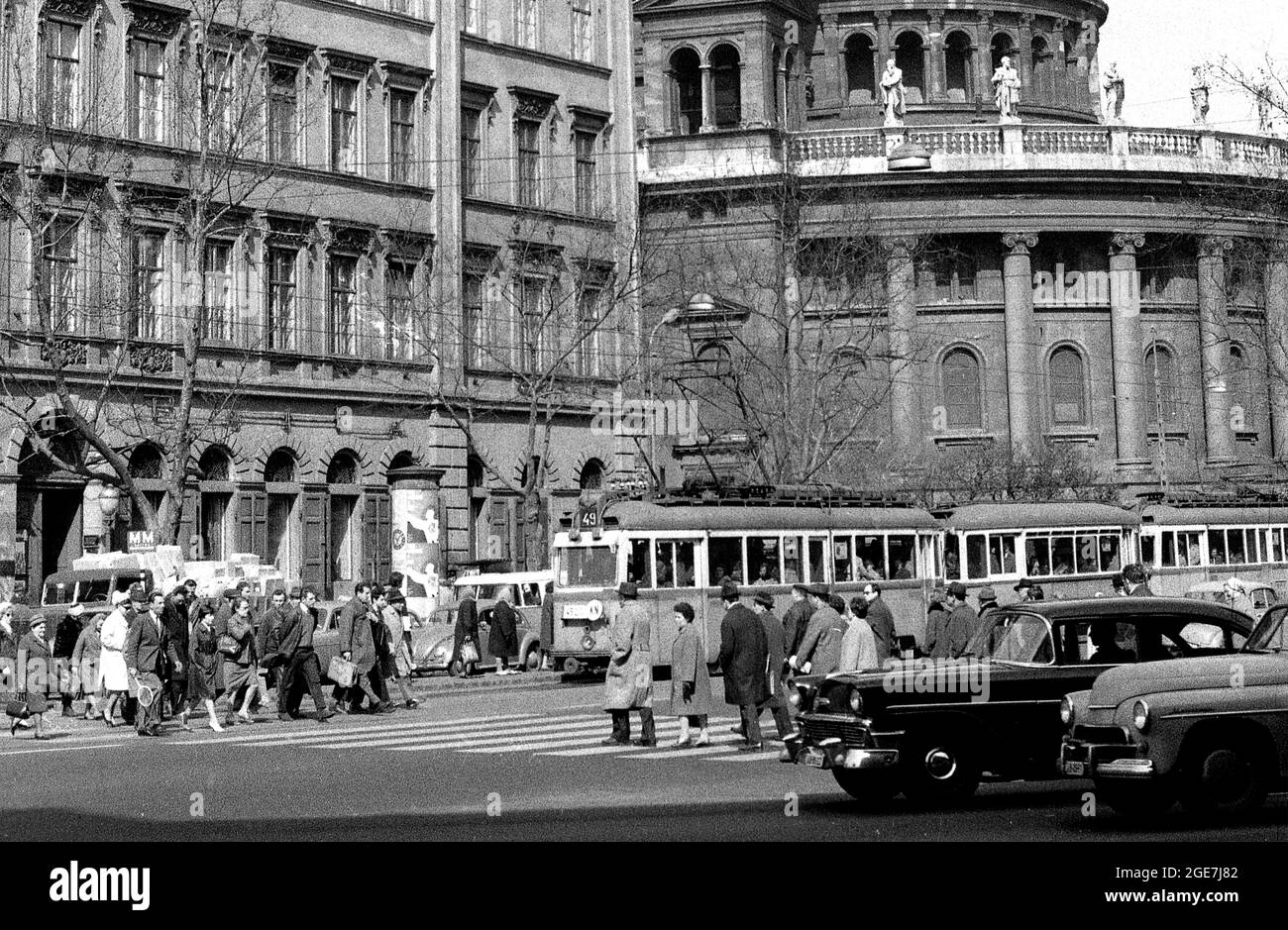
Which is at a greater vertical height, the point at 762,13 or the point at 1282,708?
the point at 762,13

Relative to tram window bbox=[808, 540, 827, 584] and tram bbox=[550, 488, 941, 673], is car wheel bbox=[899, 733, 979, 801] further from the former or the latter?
tram window bbox=[808, 540, 827, 584]

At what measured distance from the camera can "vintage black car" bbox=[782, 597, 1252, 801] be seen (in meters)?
15.8

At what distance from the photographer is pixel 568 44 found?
181 feet

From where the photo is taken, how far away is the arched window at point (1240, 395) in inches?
2719

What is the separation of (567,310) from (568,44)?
26.8 ft

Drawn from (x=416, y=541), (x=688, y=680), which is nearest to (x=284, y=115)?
(x=416, y=541)

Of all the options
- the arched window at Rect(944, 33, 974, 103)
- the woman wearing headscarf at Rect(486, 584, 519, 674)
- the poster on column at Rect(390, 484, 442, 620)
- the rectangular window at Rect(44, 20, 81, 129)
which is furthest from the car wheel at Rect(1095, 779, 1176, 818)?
the arched window at Rect(944, 33, 974, 103)

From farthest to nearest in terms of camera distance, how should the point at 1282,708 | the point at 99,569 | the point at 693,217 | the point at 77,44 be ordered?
the point at 693,217, the point at 77,44, the point at 99,569, the point at 1282,708

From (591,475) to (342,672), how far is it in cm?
2871

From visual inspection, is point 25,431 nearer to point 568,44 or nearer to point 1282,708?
point 568,44

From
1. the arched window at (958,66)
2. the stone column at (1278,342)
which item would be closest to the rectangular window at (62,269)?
the stone column at (1278,342)

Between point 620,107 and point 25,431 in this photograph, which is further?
point 620,107
